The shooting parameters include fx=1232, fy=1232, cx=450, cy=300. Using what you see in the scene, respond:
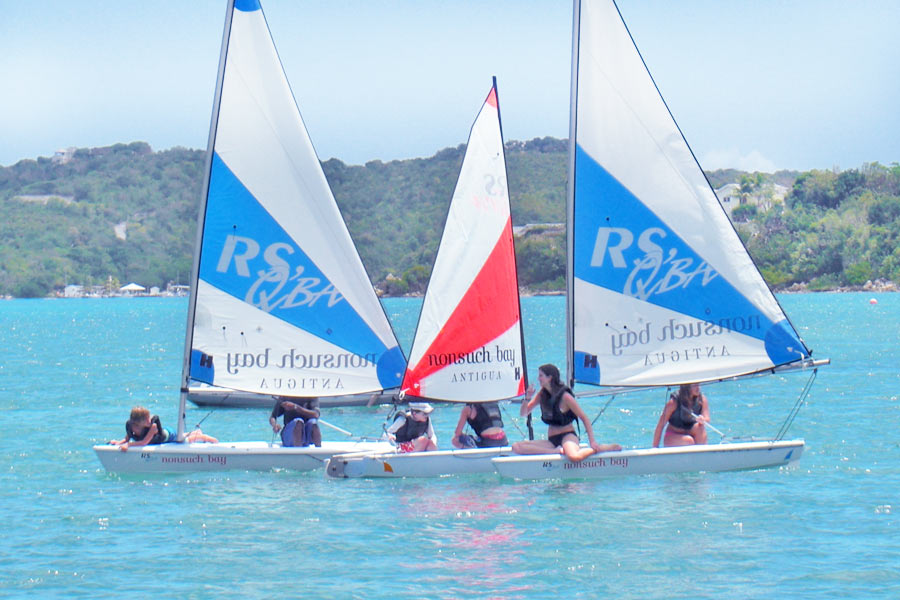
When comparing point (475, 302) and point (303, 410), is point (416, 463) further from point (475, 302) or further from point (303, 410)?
point (475, 302)

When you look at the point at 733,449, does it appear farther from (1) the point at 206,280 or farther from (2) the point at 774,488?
(1) the point at 206,280

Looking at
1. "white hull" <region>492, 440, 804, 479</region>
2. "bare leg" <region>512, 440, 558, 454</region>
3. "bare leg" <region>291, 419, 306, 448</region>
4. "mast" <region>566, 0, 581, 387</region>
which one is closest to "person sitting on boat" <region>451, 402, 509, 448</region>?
"bare leg" <region>512, 440, 558, 454</region>

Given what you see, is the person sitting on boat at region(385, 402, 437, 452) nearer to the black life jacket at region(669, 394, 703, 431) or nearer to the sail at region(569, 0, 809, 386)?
the sail at region(569, 0, 809, 386)

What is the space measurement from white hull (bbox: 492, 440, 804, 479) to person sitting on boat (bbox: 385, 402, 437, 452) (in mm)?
1516

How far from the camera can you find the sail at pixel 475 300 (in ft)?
56.8

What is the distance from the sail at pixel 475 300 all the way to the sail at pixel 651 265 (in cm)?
115

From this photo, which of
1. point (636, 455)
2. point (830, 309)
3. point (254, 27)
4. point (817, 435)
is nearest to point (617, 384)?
point (636, 455)

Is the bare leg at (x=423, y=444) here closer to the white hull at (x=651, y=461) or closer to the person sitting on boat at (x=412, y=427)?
the person sitting on boat at (x=412, y=427)

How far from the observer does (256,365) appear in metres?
17.8

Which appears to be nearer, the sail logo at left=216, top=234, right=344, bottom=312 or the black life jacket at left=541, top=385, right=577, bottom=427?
the black life jacket at left=541, top=385, right=577, bottom=427

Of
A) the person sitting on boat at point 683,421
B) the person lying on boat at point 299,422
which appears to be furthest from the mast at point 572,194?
the person lying on boat at point 299,422

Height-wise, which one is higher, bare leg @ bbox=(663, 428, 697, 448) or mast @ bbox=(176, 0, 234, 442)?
mast @ bbox=(176, 0, 234, 442)

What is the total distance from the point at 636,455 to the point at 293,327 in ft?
17.2

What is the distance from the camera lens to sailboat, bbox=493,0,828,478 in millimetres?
16766
